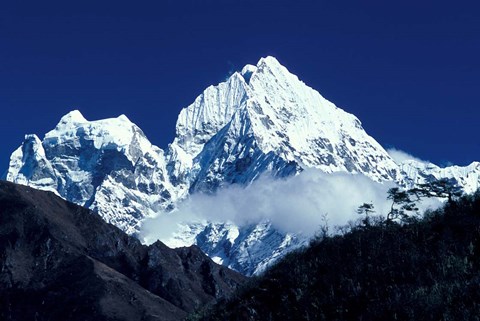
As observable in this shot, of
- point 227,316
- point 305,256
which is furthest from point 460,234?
point 227,316

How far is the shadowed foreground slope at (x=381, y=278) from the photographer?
5684 centimetres

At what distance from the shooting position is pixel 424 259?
2520 inches

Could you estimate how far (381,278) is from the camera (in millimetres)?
63531

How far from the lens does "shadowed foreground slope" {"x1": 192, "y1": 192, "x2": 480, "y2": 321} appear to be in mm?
56844

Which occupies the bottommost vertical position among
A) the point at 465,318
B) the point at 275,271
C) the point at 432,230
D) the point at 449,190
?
the point at 465,318

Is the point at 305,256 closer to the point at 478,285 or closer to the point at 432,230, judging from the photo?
the point at 432,230

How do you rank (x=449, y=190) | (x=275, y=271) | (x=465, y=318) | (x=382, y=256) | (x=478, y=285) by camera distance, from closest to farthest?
1. (x=465, y=318)
2. (x=478, y=285)
3. (x=382, y=256)
4. (x=275, y=271)
5. (x=449, y=190)

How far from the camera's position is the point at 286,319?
6344 centimetres

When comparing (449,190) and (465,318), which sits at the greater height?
(449,190)

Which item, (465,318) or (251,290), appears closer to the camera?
(465,318)

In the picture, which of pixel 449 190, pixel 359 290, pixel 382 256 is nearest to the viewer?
pixel 359 290

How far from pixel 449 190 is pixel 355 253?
16662mm

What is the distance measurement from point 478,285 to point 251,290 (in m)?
20.9

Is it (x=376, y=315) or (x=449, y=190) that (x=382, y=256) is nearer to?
(x=376, y=315)
